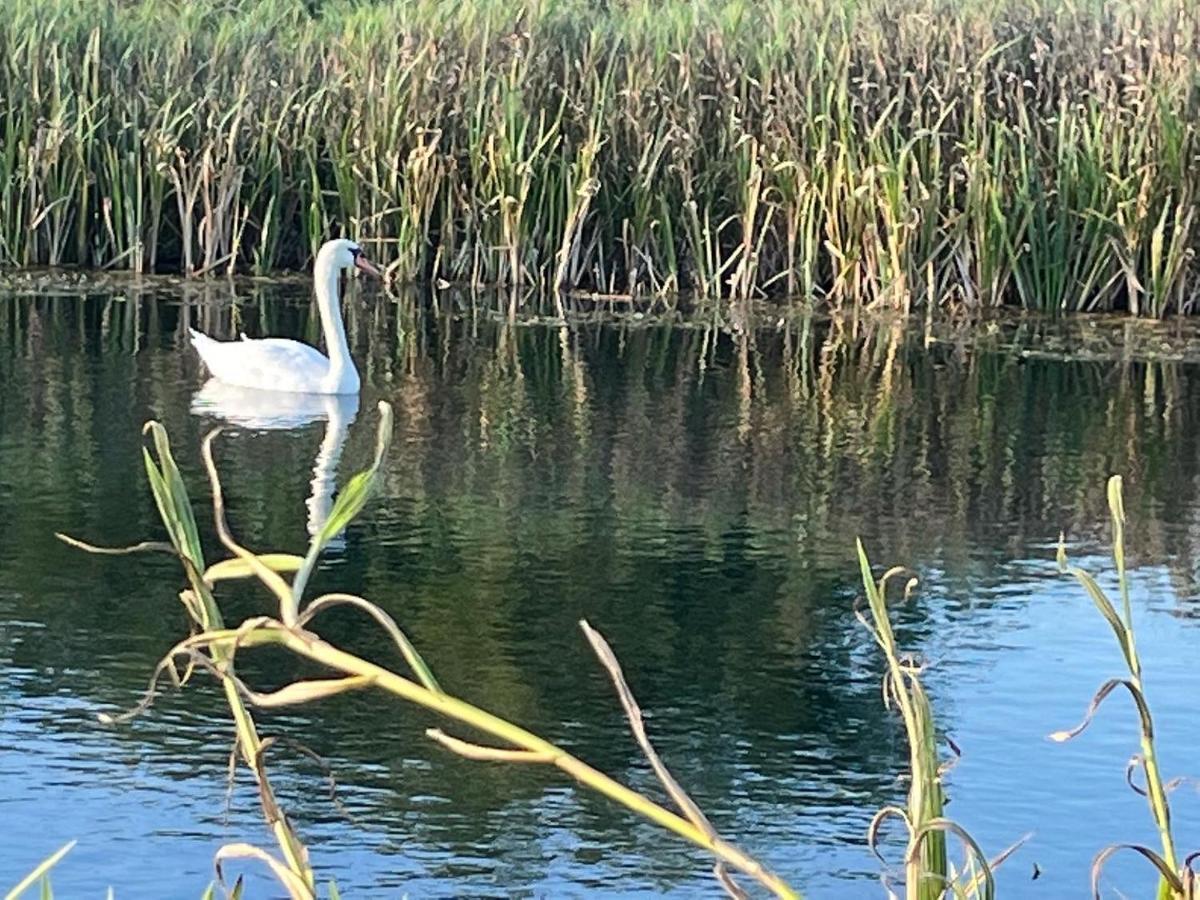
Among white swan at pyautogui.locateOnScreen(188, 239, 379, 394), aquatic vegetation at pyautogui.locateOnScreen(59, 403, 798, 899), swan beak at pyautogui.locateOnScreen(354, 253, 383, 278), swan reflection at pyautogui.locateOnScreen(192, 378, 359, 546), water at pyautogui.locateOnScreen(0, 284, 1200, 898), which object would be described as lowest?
water at pyautogui.locateOnScreen(0, 284, 1200, 898)

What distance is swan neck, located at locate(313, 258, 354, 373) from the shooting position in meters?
9.91

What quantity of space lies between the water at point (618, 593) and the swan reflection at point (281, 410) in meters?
0.09

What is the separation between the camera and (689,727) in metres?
5.52

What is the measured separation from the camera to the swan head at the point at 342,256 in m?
10.9

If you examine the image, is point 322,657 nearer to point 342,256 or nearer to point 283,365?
point 283,365

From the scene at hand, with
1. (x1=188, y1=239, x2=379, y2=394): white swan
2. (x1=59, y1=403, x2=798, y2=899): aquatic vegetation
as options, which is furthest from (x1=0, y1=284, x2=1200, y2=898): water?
(x1=59, y1=403, x2=798, y2=899): aquatic vegetation

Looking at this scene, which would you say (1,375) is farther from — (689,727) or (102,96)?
(689,727)

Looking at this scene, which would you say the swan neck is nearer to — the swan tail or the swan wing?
the swan wing

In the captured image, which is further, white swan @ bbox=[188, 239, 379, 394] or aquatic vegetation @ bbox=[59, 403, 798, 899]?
white swan @ bbox=[188, 239, 379, 394]

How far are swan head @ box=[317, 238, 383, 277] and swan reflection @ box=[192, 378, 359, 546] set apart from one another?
3.17 feet

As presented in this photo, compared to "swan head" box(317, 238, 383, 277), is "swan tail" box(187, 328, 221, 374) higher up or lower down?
lower down

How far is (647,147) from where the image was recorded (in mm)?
12680

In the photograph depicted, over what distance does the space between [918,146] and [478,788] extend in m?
7.83

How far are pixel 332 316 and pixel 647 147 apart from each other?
2.88 m
